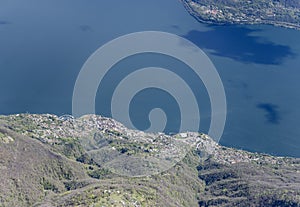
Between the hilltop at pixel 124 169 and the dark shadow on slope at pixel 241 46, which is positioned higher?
the dark shadow on slope at pixel 241 46

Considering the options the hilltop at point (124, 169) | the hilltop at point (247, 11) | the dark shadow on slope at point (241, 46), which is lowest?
the hilltop at point (124, 169)

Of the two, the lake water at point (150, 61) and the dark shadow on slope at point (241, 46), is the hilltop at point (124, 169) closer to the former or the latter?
the lake water at point (150, 61)

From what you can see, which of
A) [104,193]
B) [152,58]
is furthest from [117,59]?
[104,193]

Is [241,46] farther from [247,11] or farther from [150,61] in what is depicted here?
[247,11]

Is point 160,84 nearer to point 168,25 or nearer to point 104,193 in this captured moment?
point 168,25

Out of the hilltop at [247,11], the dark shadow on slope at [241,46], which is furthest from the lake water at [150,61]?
the hilltop at [247,11]

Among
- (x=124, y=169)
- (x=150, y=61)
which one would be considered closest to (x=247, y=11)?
(x=150, y=61)

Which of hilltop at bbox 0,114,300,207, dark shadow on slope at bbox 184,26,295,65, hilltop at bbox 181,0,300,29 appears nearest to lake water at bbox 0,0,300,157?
dark shadow on slope at bbox 184,26,295,65

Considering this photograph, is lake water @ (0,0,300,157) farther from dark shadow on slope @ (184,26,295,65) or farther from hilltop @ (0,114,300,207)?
hilltop @ (0,114,300,207)
